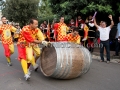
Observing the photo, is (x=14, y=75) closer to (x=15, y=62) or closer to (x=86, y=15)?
(x=15, y=62)

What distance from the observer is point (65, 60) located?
4672mm

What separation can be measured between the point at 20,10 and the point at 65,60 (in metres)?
14.1

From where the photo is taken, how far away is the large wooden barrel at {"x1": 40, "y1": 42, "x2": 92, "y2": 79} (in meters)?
4.65

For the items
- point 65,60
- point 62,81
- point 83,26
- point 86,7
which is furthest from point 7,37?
point 86,7

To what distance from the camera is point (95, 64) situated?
7051 mm

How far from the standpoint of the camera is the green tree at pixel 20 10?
1777cm

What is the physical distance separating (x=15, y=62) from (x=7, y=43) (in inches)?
33.3

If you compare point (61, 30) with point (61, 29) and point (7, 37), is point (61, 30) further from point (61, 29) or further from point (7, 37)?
point (7, 37)

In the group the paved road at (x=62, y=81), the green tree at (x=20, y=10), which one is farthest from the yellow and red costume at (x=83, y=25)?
the green tree at (x=20, y=10)

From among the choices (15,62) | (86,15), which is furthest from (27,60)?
(86,15)

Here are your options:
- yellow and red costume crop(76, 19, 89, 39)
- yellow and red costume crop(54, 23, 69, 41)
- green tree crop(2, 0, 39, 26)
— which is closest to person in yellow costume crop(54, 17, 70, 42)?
yellow and red costume crop(54, 23, 69, 41)

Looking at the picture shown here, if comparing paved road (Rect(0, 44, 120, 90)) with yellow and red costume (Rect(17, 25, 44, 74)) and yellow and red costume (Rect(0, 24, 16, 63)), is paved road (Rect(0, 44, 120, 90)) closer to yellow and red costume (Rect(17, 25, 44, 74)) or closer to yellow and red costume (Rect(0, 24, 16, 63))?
yellow and red costume (Rect(17, 25, 44, 74))

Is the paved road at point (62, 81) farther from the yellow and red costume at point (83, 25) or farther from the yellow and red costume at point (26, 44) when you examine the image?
the yellow and red costume at point (83, 25)

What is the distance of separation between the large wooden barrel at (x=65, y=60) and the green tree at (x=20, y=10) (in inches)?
523
